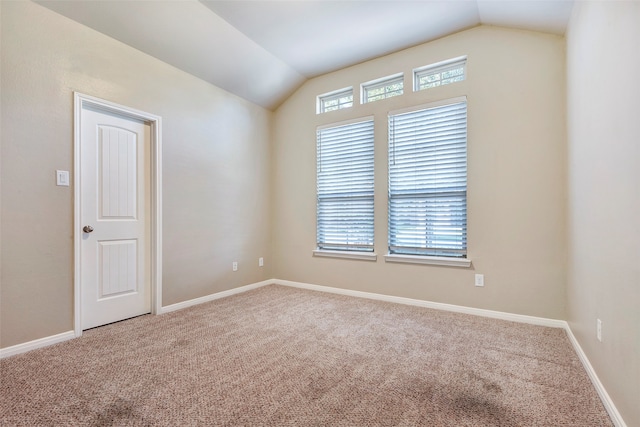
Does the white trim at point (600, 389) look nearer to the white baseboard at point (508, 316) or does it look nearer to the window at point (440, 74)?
the white baseboard at point (508, 316)

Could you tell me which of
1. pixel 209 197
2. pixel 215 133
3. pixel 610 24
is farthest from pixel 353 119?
pixel 610 24

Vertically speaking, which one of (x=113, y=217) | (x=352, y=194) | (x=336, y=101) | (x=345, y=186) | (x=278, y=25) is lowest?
(x=113, y=217)

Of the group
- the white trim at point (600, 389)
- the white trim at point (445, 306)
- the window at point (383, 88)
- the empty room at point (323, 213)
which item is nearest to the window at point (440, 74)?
the empty room at point (323, 213)

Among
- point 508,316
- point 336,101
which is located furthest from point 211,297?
point 508,316

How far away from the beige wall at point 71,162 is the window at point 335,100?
108cm

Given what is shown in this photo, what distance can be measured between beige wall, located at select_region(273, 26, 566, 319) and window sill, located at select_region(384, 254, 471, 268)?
63 mm

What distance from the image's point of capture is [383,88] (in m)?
3.83

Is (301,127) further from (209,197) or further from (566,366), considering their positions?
(566,366)

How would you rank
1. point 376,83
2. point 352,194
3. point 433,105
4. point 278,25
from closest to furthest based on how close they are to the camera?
point 278,25
point 433,105
point 376,83
point 352,194

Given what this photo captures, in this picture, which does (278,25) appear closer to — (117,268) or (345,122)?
(345,122)

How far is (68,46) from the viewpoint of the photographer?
2.54 metres

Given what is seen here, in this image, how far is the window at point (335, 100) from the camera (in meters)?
4.09

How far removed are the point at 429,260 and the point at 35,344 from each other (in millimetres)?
3573

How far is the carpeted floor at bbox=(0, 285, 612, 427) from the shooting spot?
5.10ft
